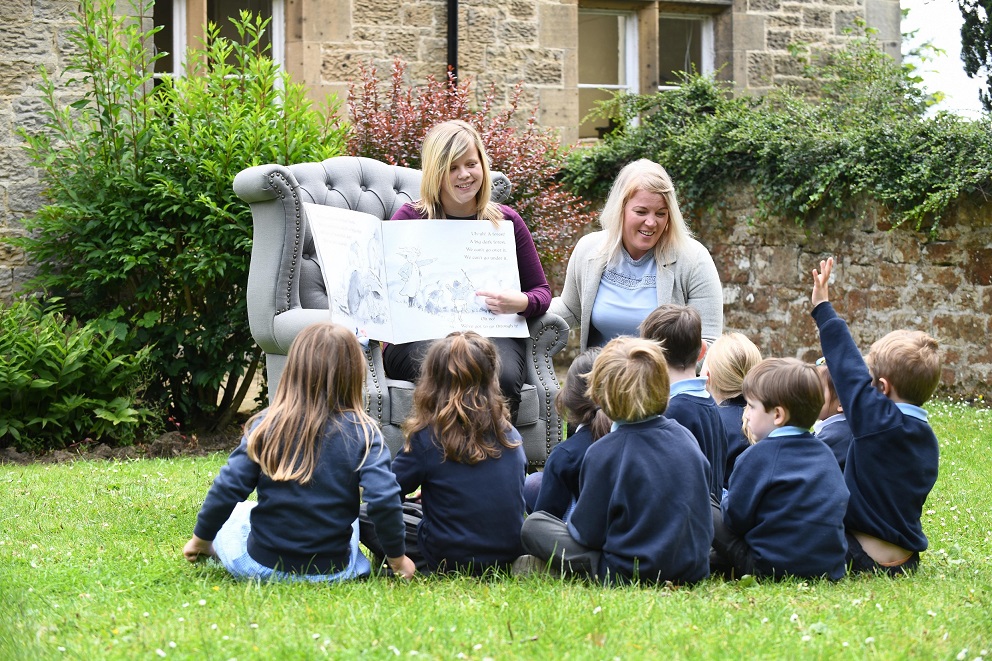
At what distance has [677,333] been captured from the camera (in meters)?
3.64

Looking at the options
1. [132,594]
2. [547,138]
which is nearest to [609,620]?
[132,594]

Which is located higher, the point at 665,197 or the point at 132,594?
the point at 665,197

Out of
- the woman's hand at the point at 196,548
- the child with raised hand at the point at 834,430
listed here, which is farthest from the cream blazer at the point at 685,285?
the woman's hand at the point at 196,548

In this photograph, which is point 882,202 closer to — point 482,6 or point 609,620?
point 482,6

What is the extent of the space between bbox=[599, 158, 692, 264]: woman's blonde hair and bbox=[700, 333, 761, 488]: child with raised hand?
27.8 inches

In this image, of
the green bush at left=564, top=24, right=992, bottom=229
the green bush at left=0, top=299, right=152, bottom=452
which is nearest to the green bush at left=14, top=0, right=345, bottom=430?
the green bush at left=0, top=299, right=152, bottom=452

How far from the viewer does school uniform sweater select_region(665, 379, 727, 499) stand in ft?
11.8

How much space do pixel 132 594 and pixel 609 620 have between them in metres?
1.42

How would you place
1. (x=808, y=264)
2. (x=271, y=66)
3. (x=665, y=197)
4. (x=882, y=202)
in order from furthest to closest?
(x=808, y=264), (x=882, y=202), (x=271, y=66), (x=665, y=197)

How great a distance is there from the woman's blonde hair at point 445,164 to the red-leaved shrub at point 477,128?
3.12 m

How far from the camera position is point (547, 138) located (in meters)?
8.89

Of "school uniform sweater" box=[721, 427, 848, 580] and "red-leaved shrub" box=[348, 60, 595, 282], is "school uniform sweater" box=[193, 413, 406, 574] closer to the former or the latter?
"school uniform sweater" box=[721, 427, 848, 580]

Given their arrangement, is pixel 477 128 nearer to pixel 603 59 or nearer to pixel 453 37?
pixel 453 37

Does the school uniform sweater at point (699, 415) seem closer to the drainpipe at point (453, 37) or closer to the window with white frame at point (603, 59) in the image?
the drainpipe at point (453, 37)
